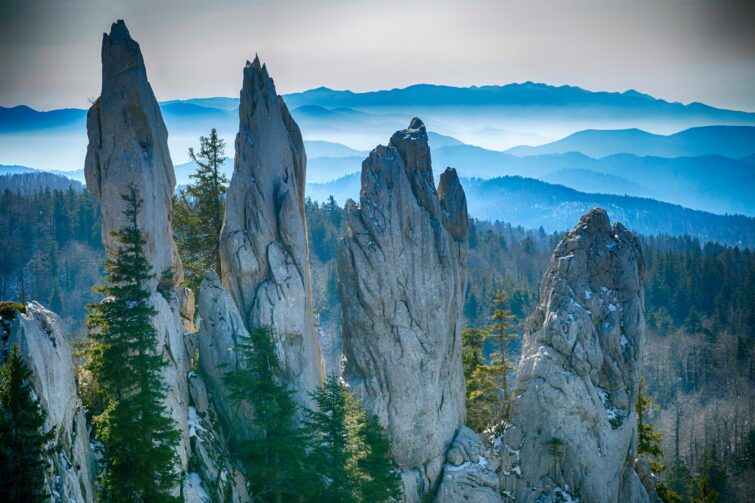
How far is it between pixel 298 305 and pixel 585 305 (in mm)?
17411

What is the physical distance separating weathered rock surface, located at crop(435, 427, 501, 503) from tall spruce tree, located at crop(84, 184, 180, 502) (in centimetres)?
1823

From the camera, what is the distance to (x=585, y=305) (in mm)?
48719

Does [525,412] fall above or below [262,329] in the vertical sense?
below

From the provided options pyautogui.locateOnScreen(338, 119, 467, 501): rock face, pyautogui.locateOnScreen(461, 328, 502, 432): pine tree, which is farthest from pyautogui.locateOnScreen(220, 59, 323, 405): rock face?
pyautogui.locateOnScreen(461, 328, 502, 432): pine tree

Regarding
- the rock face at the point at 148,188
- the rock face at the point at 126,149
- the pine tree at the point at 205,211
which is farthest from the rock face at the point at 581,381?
the rock face at the point at 126,149

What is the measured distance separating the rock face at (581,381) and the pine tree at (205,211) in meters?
19.6

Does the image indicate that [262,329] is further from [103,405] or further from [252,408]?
[103,405]

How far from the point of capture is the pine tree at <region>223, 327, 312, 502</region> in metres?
37.3

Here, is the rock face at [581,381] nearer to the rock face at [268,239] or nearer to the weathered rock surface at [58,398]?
the rock face at [268,239]

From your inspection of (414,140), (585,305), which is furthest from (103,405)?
(585,305)

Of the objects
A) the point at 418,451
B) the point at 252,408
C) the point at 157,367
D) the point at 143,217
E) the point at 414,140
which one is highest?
the point at 414,140

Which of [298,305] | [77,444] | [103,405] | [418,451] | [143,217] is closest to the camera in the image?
[77,444]

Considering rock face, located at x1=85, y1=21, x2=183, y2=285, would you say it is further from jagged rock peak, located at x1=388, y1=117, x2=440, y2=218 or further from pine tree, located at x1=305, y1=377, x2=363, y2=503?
jagged rock peak, located at x1=388, y1=117, x2=440, y2=218

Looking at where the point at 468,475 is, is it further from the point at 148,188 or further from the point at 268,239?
the point at 148,188
